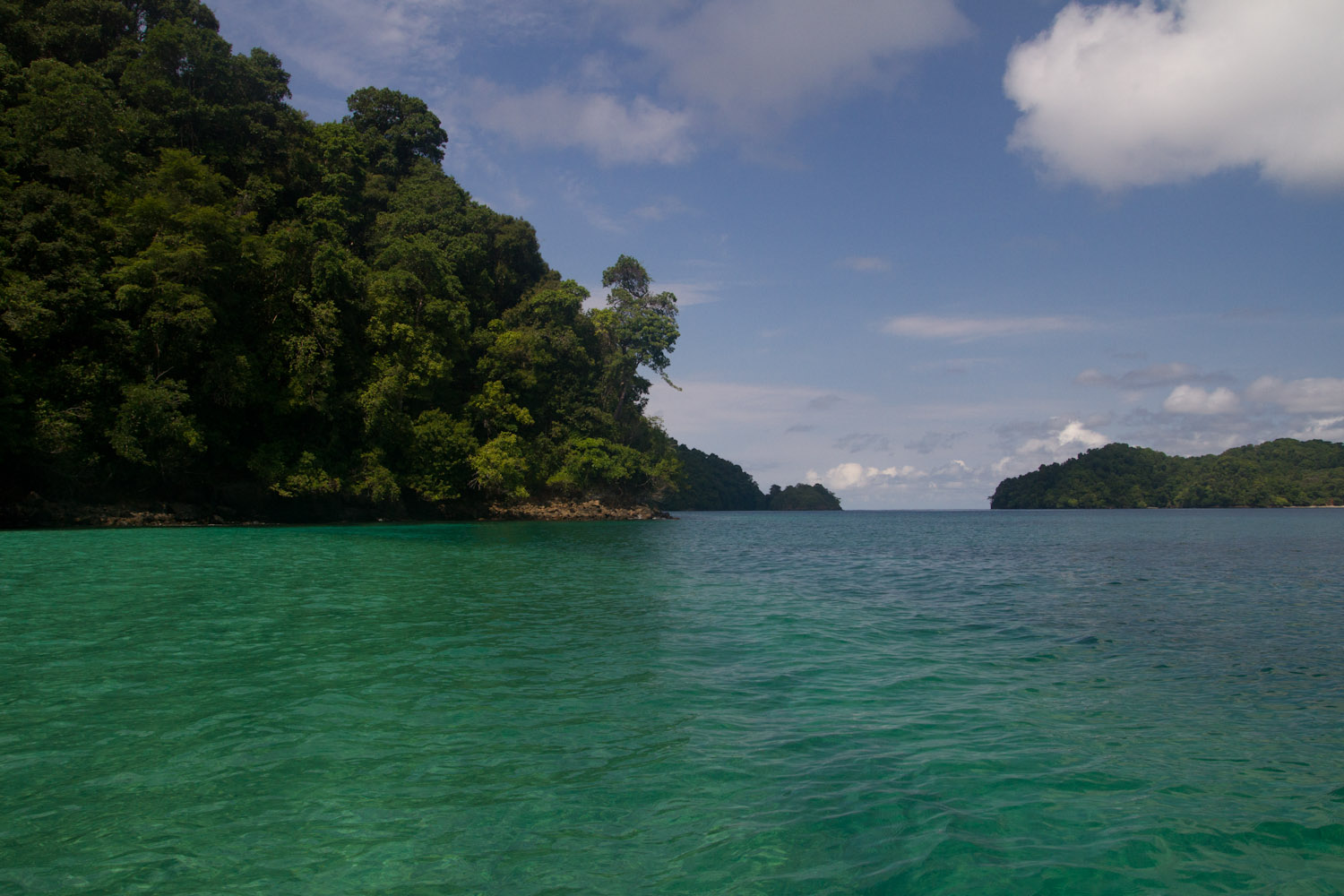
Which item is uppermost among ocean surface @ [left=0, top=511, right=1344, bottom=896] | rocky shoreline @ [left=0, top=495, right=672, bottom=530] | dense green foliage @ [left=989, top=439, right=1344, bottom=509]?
dense green foliage @ [left=989, top=439, right=1344, bottom=509]

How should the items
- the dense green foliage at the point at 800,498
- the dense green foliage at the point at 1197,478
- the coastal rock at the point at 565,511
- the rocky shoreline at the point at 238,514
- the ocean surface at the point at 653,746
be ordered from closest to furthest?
the ocean surface at the point at 653,746 → the rocky shoreline at the point at 238,514 → the coastal rock at the point at 565,511 → the dense green foliage at the point at 1197,478 → the dense green foliage at the point at 800,498

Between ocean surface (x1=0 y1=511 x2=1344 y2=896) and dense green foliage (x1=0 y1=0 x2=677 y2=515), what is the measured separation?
57.8 feet

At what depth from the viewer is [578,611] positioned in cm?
1134

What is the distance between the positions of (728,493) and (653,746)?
121m

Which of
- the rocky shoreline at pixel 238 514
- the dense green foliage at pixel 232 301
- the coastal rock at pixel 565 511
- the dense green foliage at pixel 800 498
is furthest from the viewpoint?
the dense green foliage at pixel 800 498

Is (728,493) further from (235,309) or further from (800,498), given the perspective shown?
(235,309)

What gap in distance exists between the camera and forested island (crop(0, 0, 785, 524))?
25.6 metres

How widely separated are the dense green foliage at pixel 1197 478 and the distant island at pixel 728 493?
43.9m

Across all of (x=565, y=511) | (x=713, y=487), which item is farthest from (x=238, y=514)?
(x=713, y=487)

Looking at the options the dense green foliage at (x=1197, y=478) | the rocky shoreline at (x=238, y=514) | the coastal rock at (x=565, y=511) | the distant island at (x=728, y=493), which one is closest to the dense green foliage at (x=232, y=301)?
the rocky shoreline at (x=238, y=514)

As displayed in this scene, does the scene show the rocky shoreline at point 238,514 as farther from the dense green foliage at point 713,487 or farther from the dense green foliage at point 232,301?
the dense green foliage at point 713,487

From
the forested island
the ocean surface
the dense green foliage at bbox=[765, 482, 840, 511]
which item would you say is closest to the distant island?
the dense green foliage at bbox=[765, 482, 840, 511]

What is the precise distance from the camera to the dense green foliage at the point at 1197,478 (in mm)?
96562

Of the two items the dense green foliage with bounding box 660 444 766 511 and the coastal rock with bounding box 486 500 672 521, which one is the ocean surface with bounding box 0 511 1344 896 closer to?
the coastal rock with bounding box 486 500 672 521
